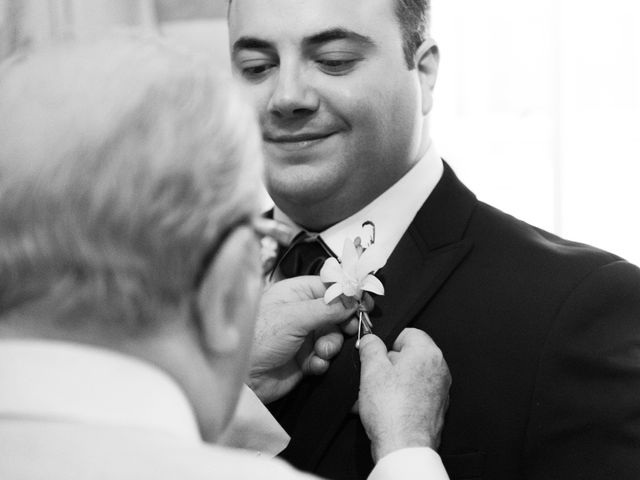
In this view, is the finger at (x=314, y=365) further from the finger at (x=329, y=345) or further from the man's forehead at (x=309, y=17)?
the man's forehead at (x=309, y=17)

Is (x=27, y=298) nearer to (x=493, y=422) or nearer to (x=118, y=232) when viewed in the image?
(x=118, y=232)

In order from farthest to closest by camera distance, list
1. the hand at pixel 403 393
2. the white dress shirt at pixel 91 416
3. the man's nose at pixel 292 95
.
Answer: the man's nose at pixel 292 95 → the hand at pixel 403 393 → the white dress shirt at pixel 91 416

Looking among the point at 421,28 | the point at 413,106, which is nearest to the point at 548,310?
the point at 413,106

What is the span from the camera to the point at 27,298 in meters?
0.59

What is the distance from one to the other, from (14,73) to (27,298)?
0.15 metres

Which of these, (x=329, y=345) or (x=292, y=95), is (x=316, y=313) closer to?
(x=329, y=345)

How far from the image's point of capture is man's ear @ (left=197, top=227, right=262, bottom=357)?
2.05ft

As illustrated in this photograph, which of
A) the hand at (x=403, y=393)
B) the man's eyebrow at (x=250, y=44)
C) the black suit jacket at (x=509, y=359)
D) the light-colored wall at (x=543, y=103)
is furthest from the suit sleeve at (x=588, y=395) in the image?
the light-colored wall at (x=543, y=103)

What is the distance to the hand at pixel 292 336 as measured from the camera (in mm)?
1273

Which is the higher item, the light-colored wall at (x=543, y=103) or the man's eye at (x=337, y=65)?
the man's eye at (x=337, y=65)

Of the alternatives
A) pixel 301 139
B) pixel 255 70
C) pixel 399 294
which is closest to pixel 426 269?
pixel 399 294

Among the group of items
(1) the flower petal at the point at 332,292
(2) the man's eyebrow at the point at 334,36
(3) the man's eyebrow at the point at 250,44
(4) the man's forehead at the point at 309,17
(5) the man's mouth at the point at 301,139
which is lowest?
(1) the flower petal at the point at 332,292

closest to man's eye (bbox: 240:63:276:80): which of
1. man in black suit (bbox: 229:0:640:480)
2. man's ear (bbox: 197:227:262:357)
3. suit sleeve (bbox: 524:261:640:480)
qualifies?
man in black suit (bbox: 229:0:640:480)

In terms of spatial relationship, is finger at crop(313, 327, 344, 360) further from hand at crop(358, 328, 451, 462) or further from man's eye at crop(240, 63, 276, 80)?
man's eye at crop(240, 63, 276, 80)
